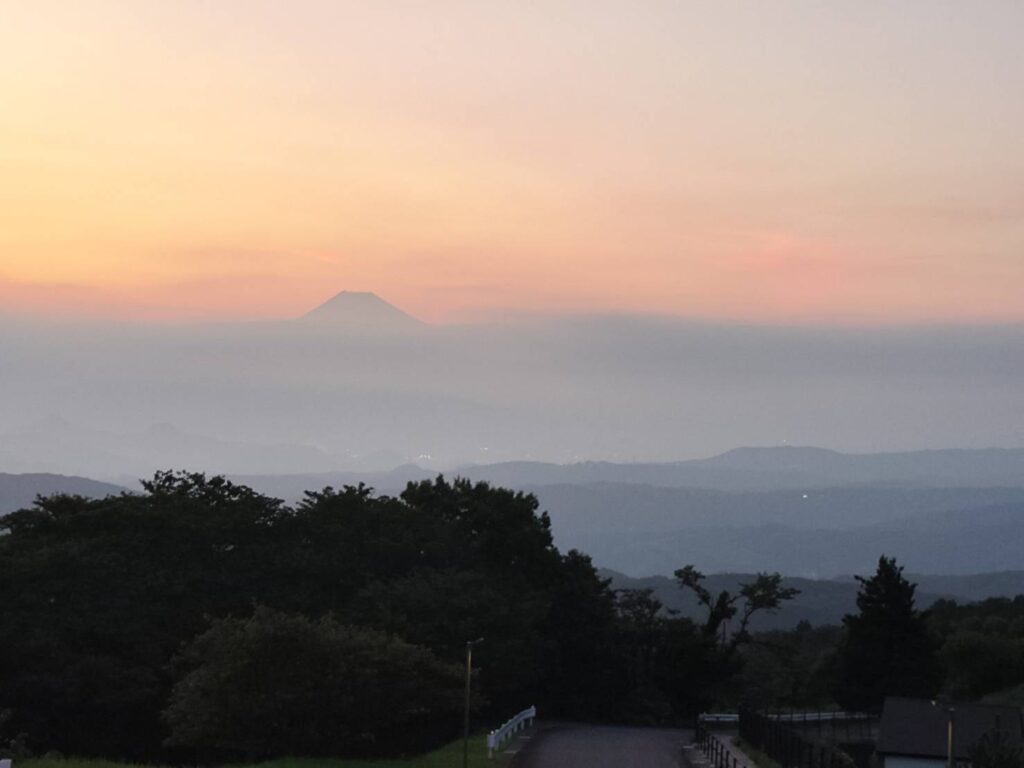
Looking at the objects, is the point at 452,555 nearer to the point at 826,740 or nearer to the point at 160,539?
the point at 160,539

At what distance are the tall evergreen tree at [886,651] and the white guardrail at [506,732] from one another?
89.9 feet

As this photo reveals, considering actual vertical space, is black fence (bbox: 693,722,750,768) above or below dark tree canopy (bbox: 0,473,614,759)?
below

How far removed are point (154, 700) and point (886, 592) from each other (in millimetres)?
45017

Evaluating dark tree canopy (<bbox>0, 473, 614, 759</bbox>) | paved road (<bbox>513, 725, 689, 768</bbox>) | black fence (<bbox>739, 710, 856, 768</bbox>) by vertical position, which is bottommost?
paved road (<bbox>513, 725, 689, 768</bbox>)

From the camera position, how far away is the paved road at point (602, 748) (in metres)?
45.4

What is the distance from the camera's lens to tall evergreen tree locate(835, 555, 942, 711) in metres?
82.2

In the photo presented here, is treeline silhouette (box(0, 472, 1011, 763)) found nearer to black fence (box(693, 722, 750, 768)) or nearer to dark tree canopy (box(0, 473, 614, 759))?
dark tree canopy (box(0, 473, 614, 759))

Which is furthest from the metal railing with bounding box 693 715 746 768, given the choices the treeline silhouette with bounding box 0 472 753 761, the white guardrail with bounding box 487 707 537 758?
the treeline silhouette with bounding box 0 472 753 761

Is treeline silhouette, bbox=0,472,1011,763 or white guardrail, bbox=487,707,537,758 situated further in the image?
treeline silhouette, bbox=0,472,1011,763

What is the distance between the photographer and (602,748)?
5097 cm

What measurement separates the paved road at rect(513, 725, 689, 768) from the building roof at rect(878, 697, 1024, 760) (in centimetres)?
837

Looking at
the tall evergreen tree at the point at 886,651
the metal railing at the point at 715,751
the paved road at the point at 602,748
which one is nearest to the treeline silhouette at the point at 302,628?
the paved road at the point at 602,748

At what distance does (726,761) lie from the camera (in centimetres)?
4306

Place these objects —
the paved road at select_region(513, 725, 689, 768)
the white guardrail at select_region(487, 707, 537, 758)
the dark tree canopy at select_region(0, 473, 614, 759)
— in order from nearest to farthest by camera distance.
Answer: the paved road at select_region(513, 725, 689, 768) → the white guardrail at select_region(487, 707, 537, 758) → the dark tree canopy at select_region(0, 473, 614, 759)
